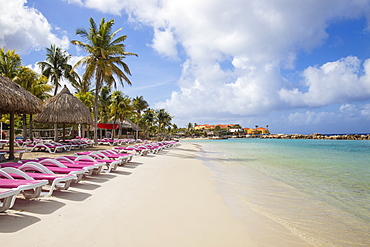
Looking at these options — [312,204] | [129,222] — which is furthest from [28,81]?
[312,204]

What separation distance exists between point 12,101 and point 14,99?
0.13m

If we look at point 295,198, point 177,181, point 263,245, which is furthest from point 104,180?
point 295,198

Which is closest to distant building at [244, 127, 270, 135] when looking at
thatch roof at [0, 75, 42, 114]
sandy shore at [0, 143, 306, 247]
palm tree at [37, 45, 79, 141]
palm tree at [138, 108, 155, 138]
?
palm tree at [138, 108, 155, 138]

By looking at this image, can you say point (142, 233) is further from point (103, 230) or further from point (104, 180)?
point (104, 180)

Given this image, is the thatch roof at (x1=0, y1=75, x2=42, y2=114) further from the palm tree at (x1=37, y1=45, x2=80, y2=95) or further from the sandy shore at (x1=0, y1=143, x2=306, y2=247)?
the palm tree at (x1=37, y1=45, x2=80, y2=95)

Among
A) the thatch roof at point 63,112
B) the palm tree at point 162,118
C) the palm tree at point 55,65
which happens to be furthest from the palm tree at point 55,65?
the palm tree at point 162,118

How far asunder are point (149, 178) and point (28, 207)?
307 cm

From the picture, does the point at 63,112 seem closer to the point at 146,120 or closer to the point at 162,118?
the point at 146,120

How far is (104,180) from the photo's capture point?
5.47 meters

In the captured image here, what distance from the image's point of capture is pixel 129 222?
3053mm

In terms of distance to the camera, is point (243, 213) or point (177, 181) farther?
point (177, 181)

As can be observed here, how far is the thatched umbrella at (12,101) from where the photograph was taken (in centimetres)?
739

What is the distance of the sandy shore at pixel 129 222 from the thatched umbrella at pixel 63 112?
35.0ft

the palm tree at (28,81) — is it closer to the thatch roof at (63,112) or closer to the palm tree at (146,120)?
the thatch roof at (63,112)
